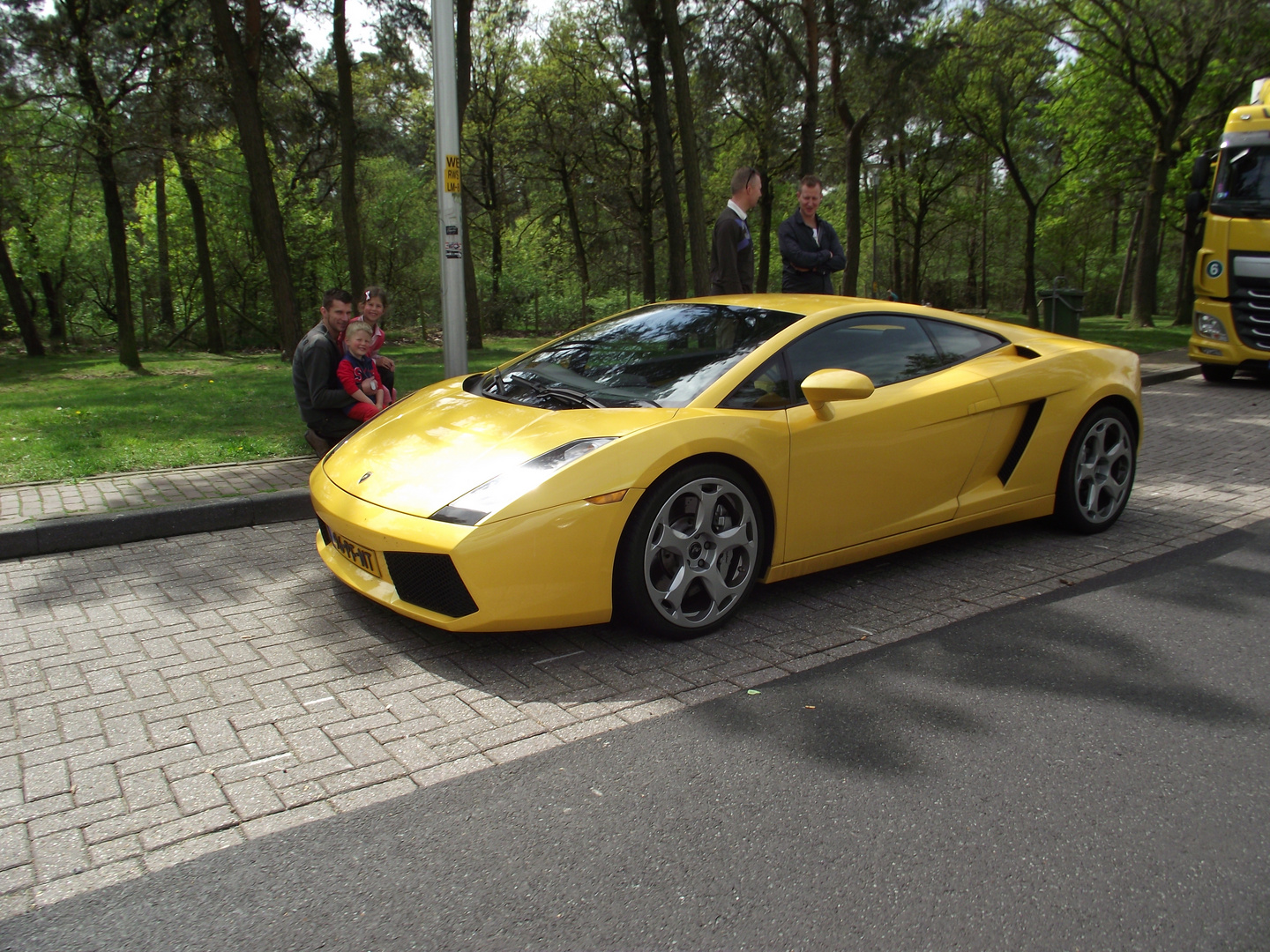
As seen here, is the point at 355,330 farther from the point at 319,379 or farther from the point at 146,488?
the point at 146,488

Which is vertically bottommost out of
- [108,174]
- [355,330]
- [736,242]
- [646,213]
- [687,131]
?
[355,330]

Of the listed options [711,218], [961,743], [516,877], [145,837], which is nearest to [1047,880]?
[961,743]

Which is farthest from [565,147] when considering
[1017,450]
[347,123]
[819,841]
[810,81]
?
[819,841]

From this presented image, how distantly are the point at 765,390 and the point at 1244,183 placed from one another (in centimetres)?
1029

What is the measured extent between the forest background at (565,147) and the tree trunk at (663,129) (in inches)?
2.1

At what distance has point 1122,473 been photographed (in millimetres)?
5500

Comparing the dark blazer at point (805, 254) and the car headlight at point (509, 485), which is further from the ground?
the dark blazer at point (805, 254)

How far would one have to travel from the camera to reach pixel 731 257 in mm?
7375

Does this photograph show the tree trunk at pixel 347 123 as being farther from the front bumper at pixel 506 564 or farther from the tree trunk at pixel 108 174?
the front bumper at pixel 506 564

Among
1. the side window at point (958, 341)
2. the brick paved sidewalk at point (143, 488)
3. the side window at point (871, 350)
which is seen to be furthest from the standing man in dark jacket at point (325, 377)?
the side window at point (958, 341)

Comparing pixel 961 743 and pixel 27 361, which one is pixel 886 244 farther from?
pixel 961 743

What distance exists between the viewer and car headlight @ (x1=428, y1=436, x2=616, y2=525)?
3523 mm

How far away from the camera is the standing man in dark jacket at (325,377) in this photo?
6.20 metres

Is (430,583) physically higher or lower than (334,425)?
lower
